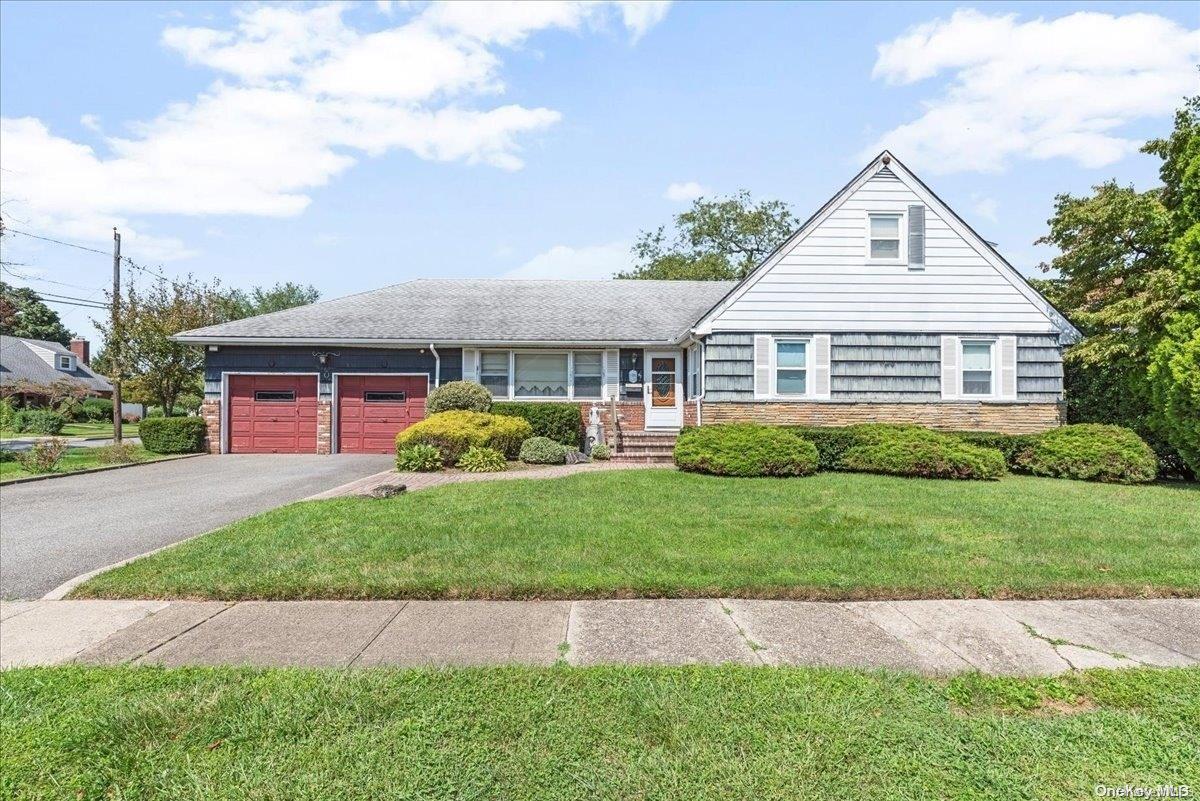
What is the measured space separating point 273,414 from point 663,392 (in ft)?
37.2

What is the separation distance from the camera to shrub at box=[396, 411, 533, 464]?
42.3 feet

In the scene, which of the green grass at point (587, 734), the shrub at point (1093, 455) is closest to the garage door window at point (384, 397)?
the green grass at point (587, 734)

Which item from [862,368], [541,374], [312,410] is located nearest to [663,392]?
[541,374]

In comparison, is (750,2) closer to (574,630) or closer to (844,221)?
(844,221)

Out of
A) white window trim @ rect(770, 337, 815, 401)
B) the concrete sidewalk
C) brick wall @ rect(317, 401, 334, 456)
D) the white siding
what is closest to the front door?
the white siding

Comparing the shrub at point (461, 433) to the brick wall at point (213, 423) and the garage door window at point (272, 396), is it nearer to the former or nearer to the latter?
the garage door window at point (272, 396)

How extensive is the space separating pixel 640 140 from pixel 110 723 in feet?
46.3

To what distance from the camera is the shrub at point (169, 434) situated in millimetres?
16016

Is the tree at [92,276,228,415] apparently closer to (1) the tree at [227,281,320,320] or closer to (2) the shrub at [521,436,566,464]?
(2) the shrub at [521,436,566,464]

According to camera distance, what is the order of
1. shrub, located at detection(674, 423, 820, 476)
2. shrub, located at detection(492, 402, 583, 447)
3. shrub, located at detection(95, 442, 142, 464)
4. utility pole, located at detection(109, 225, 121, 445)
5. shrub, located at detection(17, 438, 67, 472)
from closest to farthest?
1. shrub, located at detection(674, 423, 820, 476)
2. shrub, located at detection(17, 438, 67, 472)
3. shrub, located at detection(95, 442, 142, 464)
4. shrub, located at detection(492, 402, 583, 447)
5. utility pole, located at detection(109, 225, 121, 445)

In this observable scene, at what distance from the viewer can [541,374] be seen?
17125 mm

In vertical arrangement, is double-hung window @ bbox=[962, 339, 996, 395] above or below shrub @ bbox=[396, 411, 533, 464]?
above

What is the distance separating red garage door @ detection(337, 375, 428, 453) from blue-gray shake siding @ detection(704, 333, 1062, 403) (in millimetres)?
8498

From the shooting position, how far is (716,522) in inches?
270
